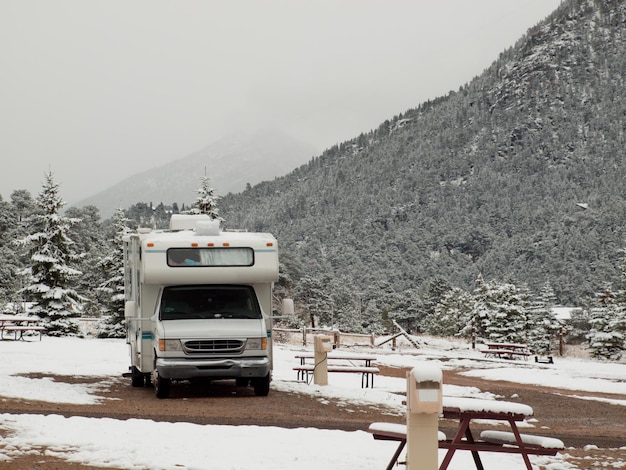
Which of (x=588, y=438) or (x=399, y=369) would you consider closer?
(x=588, y=438)

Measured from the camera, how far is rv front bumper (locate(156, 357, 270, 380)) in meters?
14.8

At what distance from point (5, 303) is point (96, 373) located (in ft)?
126

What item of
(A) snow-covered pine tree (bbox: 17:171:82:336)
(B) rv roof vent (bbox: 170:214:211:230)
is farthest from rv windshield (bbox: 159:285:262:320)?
(A) snow-covered pine tree (bbox: 17:171:82:336)

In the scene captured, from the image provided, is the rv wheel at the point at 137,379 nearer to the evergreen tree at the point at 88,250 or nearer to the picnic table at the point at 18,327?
the picnic table at the point at 18,327

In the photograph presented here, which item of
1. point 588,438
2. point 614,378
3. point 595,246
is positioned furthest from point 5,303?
point 595,246

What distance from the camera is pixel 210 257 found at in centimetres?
1538

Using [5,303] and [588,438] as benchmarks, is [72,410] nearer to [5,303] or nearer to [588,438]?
[588,438]

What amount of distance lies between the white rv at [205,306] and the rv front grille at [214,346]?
17 mm

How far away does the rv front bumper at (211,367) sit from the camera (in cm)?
1479

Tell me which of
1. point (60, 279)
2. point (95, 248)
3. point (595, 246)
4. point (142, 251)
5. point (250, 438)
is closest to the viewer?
point (250, 438)

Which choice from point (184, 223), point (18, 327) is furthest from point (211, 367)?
point (18, 327)

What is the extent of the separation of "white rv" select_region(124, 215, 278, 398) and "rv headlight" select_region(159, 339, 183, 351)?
0.02 meters

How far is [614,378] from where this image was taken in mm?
24844

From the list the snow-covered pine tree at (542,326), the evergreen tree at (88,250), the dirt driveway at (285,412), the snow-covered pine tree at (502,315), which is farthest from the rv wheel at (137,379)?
the snow-covered pine tree at (542,326)
